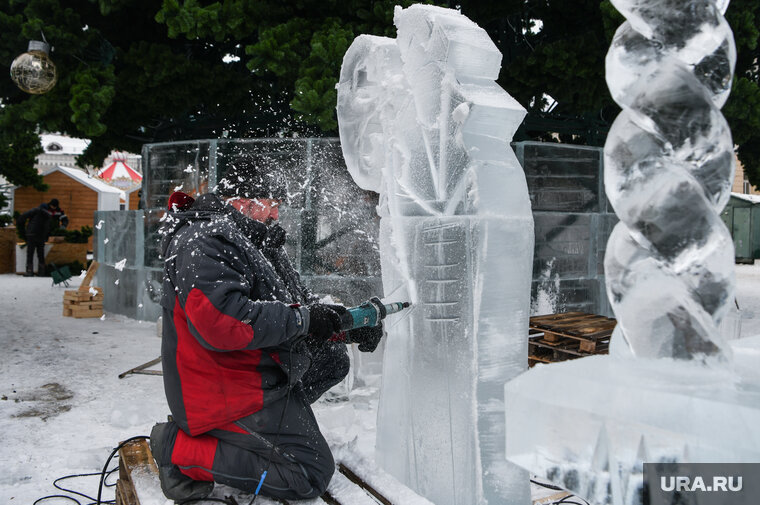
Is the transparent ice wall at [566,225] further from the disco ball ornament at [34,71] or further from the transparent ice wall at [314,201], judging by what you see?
the disco ball ornament at [34,71]

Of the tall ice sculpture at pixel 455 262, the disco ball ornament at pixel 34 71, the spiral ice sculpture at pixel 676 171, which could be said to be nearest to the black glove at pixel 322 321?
the tall ice sculpture at pixel 455 262

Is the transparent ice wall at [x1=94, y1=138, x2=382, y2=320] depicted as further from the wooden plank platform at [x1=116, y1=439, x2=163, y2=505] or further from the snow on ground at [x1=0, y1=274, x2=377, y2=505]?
the wooden plank platform at [x1=116, y1=439, x2=163, y2=505]

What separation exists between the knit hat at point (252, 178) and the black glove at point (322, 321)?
436cm

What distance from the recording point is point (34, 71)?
21.4 feet

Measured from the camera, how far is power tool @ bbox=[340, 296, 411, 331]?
2.69m

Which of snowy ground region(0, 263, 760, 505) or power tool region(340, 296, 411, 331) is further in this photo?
snowy ground region(0, 263, 760, 505)

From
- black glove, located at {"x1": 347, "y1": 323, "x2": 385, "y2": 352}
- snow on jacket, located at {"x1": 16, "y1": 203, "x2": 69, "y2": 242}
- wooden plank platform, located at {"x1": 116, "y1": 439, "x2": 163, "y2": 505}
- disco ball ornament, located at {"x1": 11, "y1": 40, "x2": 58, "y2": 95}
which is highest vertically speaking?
disco ball ornament, located at {"x1": 11, "y1": 40, "x2": 58, "y2": 95}

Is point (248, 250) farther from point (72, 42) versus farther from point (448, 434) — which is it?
point (72, 42)

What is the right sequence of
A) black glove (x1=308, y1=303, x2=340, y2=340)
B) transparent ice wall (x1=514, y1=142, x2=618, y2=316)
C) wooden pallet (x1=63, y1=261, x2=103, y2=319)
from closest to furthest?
black glove (x1=308, y1=303, x2=340, y2=340)
transparent ice wall (x1=514, y1=142, x2=618, y2=316)
wooden pallet (x1=63, y1=261, x2=103, y2=319)

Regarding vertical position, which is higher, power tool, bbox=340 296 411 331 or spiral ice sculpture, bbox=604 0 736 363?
spiral ice sculpture, bbox=604 0 736 363

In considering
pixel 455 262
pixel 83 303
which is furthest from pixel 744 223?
pixel 455 262

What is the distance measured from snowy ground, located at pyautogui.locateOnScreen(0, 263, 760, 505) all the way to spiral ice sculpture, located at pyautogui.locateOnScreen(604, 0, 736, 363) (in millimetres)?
1724

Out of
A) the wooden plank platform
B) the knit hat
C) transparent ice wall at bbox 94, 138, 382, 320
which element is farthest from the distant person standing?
the wooden plank platform

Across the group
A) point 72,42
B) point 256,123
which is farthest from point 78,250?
point 72,42
